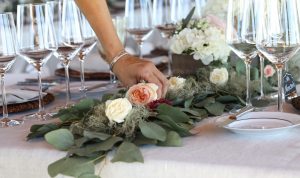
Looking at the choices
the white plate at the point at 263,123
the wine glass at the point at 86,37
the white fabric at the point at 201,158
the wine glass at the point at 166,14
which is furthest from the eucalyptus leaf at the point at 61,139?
the wine glass at the point at 166,14

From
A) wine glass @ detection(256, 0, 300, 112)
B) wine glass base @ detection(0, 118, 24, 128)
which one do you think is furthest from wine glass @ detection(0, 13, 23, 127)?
wine glass @ detection(256, 0, 300, 112)

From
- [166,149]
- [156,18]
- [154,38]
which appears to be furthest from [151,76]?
[154,38]

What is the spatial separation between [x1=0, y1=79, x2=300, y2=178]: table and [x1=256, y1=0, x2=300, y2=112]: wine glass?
5.9 inches

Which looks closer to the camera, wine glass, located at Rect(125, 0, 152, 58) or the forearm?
the forearm

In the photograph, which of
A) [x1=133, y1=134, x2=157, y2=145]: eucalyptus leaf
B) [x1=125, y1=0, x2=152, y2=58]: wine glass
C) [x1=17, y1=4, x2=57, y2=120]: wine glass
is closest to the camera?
[x1=133, y1=134, x2=157, y2=145]: eucalyptus leaf

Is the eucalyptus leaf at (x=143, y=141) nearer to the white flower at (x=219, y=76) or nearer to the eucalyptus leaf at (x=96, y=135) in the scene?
the eucalyptus leaf at (x=96, y=135)

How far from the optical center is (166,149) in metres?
1.06

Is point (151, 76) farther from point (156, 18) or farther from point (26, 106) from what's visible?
point (156, 18)

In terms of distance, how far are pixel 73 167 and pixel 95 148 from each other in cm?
5

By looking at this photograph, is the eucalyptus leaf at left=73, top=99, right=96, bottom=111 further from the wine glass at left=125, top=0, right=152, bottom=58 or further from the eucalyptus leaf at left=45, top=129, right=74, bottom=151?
the wine glass at left=125, top=0, right=152, bottom=58

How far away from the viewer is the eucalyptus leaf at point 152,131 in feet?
3.51

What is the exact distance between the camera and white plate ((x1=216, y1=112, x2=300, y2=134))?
1092mm

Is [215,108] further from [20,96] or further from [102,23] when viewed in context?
[20,96]

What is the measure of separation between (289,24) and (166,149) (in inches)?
12.3
